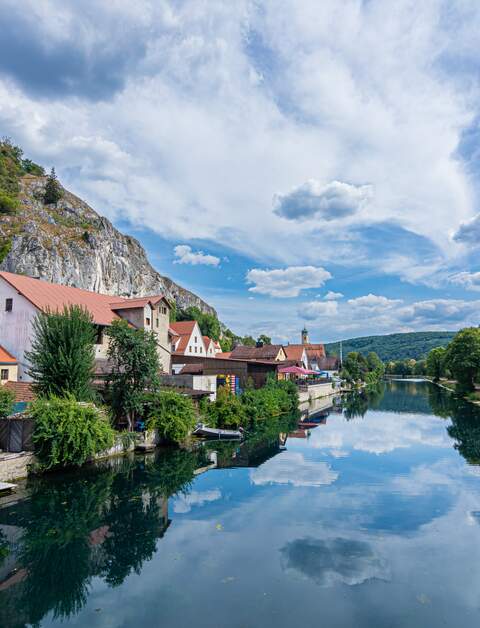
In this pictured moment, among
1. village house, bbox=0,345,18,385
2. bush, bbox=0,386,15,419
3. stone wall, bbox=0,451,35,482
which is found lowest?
stone wall, bbox=0,451,35,482

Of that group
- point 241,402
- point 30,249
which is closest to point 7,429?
point 241,402

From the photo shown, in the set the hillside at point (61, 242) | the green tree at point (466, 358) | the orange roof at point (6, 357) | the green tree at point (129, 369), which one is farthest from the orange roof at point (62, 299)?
the green tree at point (466, 358)

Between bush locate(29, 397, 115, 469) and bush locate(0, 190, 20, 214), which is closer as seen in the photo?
bush locate(29, 397, 115, 469)

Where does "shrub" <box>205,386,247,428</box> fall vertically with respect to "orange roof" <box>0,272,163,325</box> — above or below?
below

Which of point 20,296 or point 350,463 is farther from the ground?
point 20,296

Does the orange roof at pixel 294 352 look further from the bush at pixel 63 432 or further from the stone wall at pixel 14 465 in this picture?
the stone wall at pixel 14 465

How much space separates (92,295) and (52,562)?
28.5m

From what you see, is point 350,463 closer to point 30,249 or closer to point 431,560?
point 431,560

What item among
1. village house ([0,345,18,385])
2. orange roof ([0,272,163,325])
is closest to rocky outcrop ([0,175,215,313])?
orange roof ([0,272,163,325])

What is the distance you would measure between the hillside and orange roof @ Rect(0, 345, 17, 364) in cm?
4188

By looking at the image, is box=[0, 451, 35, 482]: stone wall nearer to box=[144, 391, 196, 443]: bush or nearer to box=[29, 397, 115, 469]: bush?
box=[29, 397, 115, 469]: bush

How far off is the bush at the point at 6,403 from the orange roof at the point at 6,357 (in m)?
7.86

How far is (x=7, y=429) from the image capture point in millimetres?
20000

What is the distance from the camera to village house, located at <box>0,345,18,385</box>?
27781 millimetres
